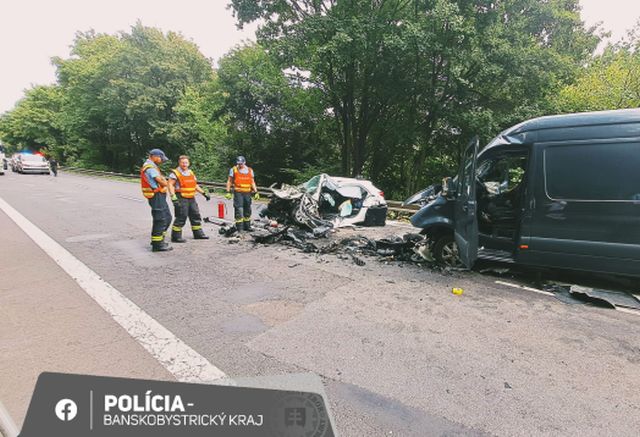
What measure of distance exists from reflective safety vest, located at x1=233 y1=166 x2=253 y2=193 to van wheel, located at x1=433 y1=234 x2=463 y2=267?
14.7ft

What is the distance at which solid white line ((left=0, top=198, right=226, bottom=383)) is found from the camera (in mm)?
2662

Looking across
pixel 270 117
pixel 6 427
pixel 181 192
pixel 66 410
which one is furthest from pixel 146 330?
pixel 270 117

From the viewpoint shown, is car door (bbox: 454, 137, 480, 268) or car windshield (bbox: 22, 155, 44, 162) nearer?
car door (bbox: 454, 137, 480, 268)

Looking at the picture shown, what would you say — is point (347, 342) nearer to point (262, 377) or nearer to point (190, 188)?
point (262, 377)

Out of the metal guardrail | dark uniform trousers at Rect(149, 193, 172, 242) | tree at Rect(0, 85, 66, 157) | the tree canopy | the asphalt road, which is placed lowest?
the asphalt road

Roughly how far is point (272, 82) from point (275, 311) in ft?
56.3

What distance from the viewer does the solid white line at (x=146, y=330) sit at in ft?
8.73

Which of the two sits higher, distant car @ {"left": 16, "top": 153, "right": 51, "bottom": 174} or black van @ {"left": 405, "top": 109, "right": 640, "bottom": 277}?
distant car @ {"left": 16, "top": 153, "right": 51, "bottom": 174}

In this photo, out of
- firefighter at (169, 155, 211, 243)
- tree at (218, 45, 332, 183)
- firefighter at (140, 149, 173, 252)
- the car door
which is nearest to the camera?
the car door

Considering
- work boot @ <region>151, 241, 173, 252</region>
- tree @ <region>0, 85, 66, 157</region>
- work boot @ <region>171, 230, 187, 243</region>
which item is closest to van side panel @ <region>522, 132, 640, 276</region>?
work boot @ <region>151, 241, 173, 252</region>

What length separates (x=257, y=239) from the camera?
704 cm

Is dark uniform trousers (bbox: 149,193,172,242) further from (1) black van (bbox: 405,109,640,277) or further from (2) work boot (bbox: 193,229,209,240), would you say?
(1) black van (bbox: 405,109,640,277)

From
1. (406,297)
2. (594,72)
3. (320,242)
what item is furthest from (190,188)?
(594,72)

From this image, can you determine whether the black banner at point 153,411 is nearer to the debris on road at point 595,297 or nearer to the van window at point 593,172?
the debris on road at point 595,297
